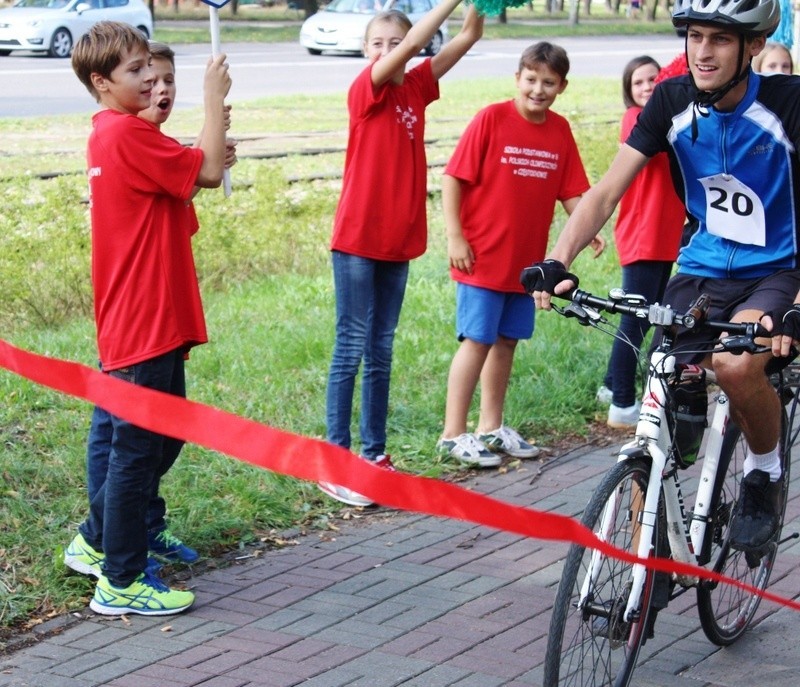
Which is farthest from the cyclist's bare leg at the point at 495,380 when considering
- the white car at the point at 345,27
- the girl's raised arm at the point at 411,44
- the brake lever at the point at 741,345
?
the white car at the point at 345,27

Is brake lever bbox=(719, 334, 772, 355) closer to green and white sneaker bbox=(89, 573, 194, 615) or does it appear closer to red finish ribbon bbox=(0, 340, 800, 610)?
red finish ribbon bbox=(0, 340, 800, 610)

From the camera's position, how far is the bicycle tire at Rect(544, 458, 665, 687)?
11.7 ft

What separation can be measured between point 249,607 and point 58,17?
2292 cm

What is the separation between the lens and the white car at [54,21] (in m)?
25.6

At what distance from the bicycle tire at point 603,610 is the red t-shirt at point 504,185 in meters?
2.51

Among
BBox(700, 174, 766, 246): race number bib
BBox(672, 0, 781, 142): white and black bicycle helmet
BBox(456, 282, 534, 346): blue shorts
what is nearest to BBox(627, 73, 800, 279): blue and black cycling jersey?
BBox(700, 174, 766, 246): race number bib

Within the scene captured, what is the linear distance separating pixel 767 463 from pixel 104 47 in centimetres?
254

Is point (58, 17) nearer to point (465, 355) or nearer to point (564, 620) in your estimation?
point (465, 355)

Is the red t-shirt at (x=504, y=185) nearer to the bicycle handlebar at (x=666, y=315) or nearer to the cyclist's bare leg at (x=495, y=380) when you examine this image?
the cyclist's bare leg at (x=495, y=380)

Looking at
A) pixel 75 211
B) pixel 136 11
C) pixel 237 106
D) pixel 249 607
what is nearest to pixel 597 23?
pixel 136 11

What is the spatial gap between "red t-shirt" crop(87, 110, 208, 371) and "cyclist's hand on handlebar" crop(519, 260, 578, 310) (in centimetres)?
126

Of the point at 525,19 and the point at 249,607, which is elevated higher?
the point at 525,19

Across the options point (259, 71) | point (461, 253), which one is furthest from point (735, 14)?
point (259, 71)

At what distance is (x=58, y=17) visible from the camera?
2558cm
